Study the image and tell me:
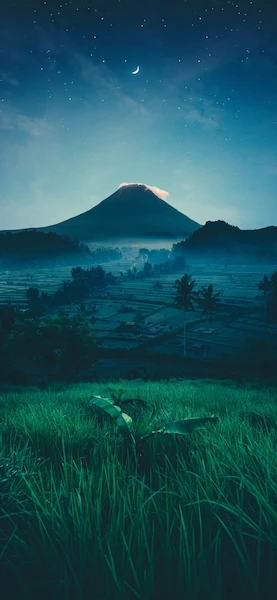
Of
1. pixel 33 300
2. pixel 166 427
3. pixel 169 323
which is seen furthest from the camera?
pixel 33 300

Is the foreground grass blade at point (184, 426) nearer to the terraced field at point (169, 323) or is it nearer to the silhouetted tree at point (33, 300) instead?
the terraced field at point (169, 323)

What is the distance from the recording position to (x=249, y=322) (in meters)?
55.6

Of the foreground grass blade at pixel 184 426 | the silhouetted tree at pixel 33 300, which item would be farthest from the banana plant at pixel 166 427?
the silhouetted tree at pixel 33 300

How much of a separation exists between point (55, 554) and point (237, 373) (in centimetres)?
2738

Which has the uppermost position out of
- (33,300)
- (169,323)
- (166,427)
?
(166,427)

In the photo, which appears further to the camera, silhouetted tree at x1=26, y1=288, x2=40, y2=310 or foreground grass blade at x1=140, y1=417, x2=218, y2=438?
silhouetted tree at x1=26, y1=288, x2=40, y2=310

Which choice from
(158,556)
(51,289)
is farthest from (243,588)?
(51,289)

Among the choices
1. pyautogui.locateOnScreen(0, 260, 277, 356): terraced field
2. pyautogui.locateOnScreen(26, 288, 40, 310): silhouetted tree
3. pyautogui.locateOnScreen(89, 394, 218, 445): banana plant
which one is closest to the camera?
pyautogui.locateOnScreen(89, 394, 218, 445): banana plant

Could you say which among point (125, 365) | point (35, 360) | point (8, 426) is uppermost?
point (8, 426)

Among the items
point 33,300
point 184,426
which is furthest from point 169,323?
point 184,426

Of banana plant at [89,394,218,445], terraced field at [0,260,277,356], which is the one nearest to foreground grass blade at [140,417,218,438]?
banana plant at [89,394,218,445]

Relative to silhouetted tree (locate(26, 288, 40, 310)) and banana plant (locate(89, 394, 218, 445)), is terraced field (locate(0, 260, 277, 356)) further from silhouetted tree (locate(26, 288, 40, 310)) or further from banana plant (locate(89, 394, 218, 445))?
banana plant (locate(89, 394, 218, 445))

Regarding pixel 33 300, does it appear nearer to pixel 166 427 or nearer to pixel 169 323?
pixel 169 323

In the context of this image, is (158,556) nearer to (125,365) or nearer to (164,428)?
(164,428)
